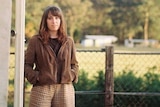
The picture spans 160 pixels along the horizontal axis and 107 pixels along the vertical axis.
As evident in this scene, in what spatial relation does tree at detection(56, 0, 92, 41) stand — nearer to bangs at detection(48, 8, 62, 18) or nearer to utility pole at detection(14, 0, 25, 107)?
bangs at detection(48, 8, 62, 18)

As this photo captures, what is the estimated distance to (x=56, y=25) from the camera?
10.3 feet

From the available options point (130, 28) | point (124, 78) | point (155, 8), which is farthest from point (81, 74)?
point (130, 28)

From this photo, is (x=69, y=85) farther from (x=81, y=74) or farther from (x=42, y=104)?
(x=81, y=74)

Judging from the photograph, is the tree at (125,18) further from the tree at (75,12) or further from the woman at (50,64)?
the woman at (50,64)

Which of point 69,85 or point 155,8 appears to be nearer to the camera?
point 69,85

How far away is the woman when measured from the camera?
10.2ft

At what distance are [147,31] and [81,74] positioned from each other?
91.1 feet

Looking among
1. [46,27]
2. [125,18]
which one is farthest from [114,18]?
[46,27]

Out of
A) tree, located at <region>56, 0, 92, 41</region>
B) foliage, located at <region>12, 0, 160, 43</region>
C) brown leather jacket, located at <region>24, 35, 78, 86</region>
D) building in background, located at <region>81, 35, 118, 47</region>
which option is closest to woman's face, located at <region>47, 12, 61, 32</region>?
brown leather jacket, located at <region>24, 35, 78, 86</region>

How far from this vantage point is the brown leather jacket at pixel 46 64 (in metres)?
3.10

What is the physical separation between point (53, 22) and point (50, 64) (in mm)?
326

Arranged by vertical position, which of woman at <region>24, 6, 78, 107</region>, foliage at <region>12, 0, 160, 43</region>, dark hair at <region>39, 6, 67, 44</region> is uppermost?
foliage at <region>12, 0, 160, 43</region>

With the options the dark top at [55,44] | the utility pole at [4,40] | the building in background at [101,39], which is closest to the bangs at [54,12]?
the dark top at [55,44]

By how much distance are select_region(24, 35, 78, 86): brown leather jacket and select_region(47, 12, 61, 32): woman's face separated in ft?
0.40
